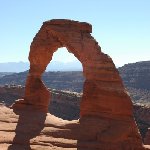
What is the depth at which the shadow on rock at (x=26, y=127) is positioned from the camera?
82.7ft

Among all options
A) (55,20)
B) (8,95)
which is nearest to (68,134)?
(55,20)

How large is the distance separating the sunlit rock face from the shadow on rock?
139cm

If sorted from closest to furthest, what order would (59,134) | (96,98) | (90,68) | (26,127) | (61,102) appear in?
1. (59,134)
2. (26,127)
3. (96,98)
4. (90,68)
5. (61,102)

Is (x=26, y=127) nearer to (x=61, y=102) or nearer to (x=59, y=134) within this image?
(x=59, y=134)

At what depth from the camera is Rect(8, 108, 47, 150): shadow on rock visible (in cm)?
2520

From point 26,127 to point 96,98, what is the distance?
223 inches

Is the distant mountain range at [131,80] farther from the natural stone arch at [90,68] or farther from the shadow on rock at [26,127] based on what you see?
the shadow on rock at [26,127]

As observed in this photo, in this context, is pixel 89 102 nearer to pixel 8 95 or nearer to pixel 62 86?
pixel 8 95

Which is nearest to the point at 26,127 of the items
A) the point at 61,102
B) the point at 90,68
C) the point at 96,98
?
the point at 96,98

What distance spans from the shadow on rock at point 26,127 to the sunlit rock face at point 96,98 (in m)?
1.39

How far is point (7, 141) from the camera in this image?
83.4 feet

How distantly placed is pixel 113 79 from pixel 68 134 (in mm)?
5543

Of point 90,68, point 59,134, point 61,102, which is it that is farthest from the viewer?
point 61,102

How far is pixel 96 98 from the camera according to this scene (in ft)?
92.8
